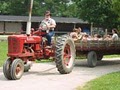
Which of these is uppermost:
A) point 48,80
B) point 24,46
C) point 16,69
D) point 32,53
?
point 24,46

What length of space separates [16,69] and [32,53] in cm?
145

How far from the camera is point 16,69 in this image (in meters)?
13.4

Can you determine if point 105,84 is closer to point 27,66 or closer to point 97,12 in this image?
point 27,66

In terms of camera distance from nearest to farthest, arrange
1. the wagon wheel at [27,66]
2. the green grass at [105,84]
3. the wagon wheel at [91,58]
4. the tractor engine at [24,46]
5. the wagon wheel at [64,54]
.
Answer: the green grass at [105,84] < the tractor engine at [24,46] < the wagon wheel at [64,54] < the wagon wheel at [27,66] < the wagon wheel at [91,58]

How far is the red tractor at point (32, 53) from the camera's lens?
13.5 m

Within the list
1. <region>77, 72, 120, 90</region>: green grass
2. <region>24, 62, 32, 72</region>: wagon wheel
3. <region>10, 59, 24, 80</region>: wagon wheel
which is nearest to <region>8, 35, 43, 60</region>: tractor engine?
<region>10, 59, 24, 80</region>: wagon wheel

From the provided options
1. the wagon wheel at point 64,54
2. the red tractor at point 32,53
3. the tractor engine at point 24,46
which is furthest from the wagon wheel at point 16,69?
the wagon wheel at point 64,54

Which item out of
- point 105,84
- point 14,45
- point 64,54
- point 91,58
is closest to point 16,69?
point 14,45

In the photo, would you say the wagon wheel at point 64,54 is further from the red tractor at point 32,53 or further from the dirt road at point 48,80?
the dirt road at point 48,80

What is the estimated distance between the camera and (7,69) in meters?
13.3

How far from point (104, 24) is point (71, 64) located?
84.9ft

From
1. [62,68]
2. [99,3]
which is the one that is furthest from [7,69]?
[99,3]

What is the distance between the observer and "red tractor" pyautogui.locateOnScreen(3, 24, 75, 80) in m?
13.5

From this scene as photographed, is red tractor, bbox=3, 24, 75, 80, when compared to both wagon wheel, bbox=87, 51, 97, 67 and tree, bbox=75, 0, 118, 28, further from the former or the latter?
tree, bbox=75, 0, 118, 28
